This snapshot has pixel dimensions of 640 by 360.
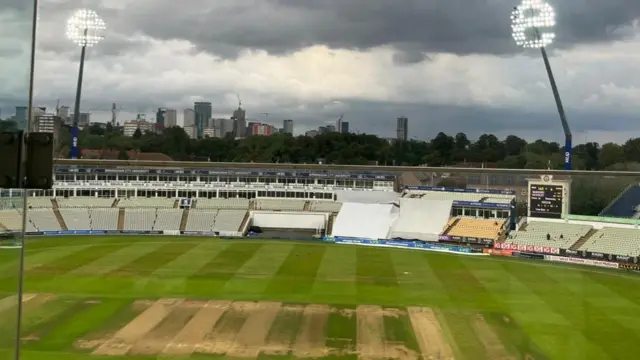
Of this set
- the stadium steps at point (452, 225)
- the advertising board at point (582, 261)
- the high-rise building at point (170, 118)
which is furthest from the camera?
the stadium steps at point (452, 225)

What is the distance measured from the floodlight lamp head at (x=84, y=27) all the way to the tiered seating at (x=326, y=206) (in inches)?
321

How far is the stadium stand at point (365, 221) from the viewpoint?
12.8 m

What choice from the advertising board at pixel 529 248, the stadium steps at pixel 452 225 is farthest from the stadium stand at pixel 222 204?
the advertising board at pixel 529 248

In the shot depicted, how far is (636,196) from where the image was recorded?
27.8 ft

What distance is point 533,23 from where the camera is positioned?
18.9 ft

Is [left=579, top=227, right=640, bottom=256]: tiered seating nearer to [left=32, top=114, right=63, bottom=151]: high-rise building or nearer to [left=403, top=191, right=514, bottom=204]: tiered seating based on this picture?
[left=403, top=191, right=514, bottom=204]: tiered seating

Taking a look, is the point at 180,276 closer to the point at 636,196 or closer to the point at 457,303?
the point at 457,303

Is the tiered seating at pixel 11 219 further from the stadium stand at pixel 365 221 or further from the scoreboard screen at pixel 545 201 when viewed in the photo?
the stadium stand at pixel 365 221

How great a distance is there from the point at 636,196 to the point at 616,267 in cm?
187

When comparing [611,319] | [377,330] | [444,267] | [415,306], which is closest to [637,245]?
[444,267]

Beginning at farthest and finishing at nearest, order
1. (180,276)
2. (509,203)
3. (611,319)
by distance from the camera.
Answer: (509,203), (180,276), (611,319)

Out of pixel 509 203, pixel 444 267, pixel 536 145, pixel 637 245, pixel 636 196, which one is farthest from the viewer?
pixel 509 203

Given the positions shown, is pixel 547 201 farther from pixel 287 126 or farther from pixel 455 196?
pixel 287 126

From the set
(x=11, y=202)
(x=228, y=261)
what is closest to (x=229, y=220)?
(x=228, y=261)
